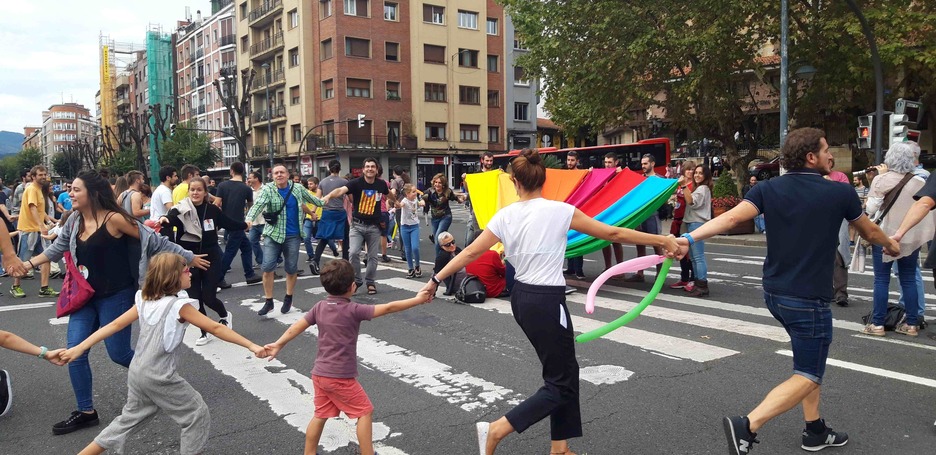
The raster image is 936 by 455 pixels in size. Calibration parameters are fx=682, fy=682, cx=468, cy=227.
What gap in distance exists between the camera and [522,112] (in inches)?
2363

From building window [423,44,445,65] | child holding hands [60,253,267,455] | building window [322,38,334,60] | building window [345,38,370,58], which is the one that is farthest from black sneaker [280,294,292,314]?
building window [423,44,445,65]

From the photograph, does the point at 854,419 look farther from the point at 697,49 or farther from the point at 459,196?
the point at 697,49

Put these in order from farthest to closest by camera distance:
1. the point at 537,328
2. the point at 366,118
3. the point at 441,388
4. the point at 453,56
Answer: the point at 453,56 → the point at 366,118 → the point at 441,388 → the point at 537,328

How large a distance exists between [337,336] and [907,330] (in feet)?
18.2

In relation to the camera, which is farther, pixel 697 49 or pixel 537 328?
pixel 697 49

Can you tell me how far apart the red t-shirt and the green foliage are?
188ft

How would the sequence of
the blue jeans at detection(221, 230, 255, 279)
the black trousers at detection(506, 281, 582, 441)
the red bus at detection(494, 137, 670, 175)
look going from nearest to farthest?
the black trousers at detection(506, 281, 582, 441)
the blue jeans at detection(221, 230, 255, 279)
the red bus at detection(494, 137, 670, 175)

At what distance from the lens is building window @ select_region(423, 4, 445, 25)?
53375 millimetres

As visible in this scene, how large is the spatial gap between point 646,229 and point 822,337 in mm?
6567

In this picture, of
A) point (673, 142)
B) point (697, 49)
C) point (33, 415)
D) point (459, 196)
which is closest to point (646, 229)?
Result: point (459, 196)

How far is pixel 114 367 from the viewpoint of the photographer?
6281mm

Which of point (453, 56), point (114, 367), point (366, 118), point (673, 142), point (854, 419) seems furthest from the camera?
point (453, 56)

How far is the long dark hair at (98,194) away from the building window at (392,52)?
48.9 metres

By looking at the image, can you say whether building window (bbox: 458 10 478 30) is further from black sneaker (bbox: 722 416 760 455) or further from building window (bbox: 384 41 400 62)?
black sneaker (bbox: 722 416 760 455)
